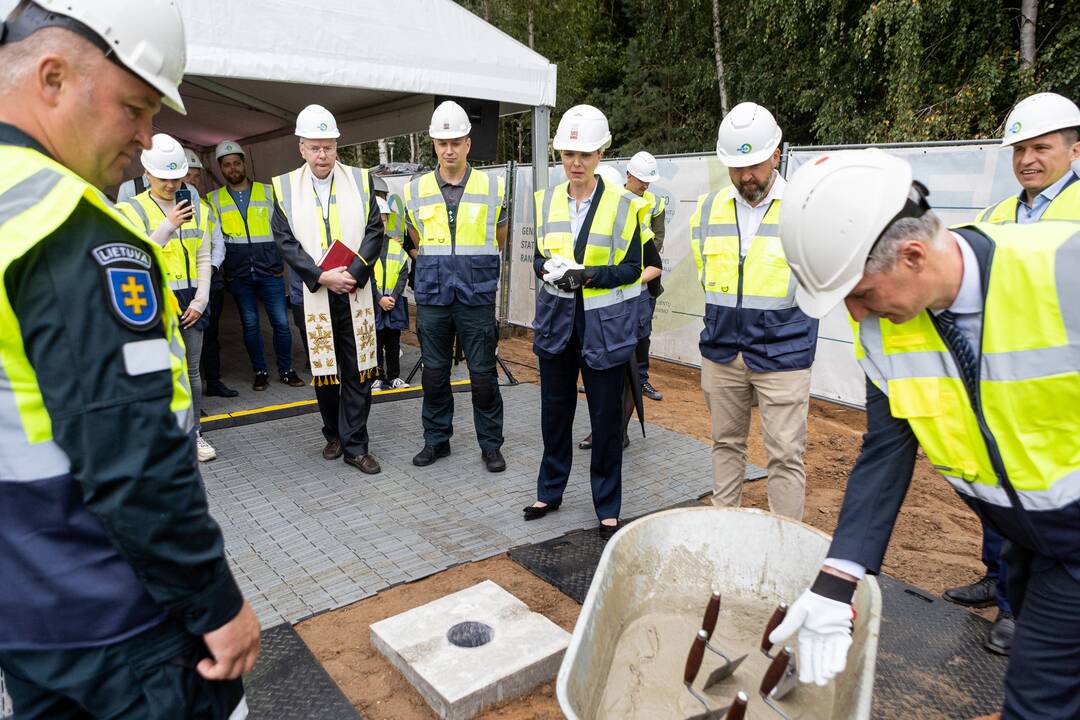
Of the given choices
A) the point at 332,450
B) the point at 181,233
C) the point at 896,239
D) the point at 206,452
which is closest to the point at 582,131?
the point at 896,239

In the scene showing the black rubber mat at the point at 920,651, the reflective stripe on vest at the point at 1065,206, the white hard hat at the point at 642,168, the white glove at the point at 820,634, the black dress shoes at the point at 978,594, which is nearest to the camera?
the white glove at the point at 820,634

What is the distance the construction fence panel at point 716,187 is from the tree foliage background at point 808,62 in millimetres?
6063

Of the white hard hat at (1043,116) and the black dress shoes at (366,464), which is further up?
the white hard hat at (1043,116)

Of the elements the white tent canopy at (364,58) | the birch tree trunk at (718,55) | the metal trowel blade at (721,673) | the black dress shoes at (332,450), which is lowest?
the black dress shoes at (332,450)

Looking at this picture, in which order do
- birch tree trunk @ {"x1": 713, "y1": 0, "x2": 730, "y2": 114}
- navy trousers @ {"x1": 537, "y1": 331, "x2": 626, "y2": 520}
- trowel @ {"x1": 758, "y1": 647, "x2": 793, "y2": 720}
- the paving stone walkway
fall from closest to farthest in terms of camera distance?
trowel @ {"x1": 758, "y1": 647, "x2": 793, "y2": 720} < the paving stone walkway < navy trousers @ {"x1": 537, "y1": 331, "x2": 626, "y2": 520} < birch tree trunk @ {"x1": 713, "y1": 0, "x2": 730, "y2": 114}

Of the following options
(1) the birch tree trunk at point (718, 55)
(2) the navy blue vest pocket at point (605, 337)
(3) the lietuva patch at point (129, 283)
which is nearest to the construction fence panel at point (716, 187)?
(2) the navy blue vest pocket at point (605, 337)

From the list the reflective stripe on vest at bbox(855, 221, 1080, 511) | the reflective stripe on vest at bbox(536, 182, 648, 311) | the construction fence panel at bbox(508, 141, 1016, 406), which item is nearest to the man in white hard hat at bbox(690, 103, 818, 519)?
the reflective stripe on vest at bbox(536, 182, 648, 311)

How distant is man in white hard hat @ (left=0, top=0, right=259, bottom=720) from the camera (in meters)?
1.07

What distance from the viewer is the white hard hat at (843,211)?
147 centimetres

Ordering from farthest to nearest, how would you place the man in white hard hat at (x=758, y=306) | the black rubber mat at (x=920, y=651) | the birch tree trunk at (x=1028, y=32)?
the birch tree trunk at (x=1028, y=32) → the man in white hard hat at (x=758, y=306) → the black rubber mat at (x=920, y=651)

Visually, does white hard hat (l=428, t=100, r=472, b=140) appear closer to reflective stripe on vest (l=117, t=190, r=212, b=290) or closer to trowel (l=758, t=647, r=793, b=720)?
reflective stripe on vest (l=117, t=190, r=212, b=290)

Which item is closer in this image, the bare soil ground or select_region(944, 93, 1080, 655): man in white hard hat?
the bare soil ground

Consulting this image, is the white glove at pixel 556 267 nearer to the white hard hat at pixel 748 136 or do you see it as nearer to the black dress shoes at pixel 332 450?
the white hard hat at pixel 748 136

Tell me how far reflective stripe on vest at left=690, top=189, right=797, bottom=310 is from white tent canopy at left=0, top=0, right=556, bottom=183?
325cm
